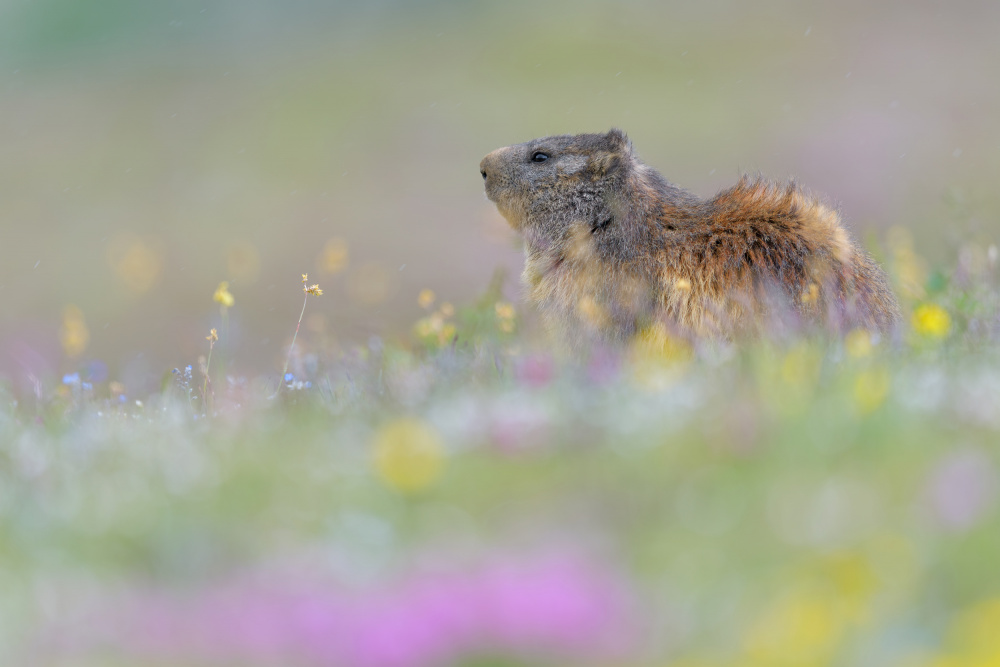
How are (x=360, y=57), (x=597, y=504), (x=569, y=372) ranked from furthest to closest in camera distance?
1. (x=360, y=57)
2. (x=569, y=372)
3. (x=597, y=504)

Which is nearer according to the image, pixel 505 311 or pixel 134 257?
pixel 505 311

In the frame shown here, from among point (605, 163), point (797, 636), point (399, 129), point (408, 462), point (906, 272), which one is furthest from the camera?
point (399, 129)

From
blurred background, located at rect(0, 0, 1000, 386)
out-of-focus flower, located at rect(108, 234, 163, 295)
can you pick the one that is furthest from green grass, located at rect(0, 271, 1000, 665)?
blurred background, located at rect(0, 0, 1000, 386)

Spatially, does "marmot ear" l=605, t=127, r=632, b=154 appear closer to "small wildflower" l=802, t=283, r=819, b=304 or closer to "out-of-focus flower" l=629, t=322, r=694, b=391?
"out-of-focus flower" l=629, t=322, r=694, b=391

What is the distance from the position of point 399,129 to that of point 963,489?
107 feet

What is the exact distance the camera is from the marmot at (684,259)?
653 centimetres

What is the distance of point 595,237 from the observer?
7.64 metres

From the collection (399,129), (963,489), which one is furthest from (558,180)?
(399,129)

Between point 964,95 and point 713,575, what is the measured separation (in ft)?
109

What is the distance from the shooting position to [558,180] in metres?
8.25

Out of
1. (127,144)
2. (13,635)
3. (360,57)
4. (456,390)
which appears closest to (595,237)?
(456,390)

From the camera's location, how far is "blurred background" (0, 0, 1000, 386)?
26.5 m

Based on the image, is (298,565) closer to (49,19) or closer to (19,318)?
(19,318)

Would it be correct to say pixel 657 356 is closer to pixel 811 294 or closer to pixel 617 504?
pixel 811 294
